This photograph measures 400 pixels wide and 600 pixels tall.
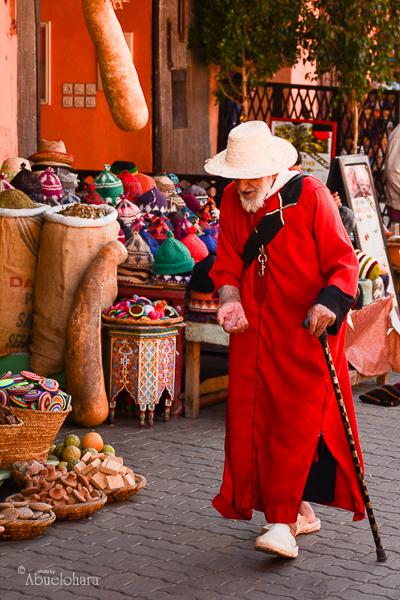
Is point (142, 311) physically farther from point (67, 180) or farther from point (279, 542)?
point (279, 542)

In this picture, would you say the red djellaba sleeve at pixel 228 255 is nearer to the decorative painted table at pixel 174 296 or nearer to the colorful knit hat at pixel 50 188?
the decorative painted table at pixel 174 296

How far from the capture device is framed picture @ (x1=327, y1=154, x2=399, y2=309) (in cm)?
945

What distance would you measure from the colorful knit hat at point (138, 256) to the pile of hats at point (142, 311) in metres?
0.27

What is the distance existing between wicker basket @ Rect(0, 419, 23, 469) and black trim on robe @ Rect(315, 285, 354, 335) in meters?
1.72

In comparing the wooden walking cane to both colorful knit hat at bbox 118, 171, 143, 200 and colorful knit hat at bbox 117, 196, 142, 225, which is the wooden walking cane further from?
colorful knit hat at bbox 118, 171, 143, 200

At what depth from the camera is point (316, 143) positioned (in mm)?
12133

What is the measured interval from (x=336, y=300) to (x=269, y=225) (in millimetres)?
456

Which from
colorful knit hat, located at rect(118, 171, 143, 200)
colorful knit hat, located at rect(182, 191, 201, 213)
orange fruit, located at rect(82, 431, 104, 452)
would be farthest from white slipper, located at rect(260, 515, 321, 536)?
colorful knit hat, located at rect(182, 191, 201, 213)

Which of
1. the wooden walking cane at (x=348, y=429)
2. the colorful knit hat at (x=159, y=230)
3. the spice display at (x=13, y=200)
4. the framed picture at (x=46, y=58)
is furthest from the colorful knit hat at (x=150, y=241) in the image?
the framed picture at (x=46, y=58)

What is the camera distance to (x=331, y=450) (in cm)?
510

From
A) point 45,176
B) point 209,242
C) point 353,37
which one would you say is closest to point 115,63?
point 45,176

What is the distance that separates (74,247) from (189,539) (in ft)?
8.14

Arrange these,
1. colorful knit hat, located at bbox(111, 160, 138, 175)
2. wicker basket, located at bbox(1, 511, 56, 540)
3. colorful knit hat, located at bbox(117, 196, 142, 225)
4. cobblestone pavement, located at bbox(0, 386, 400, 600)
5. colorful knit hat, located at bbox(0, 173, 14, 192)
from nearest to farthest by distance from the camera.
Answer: cobblestone pavement, located at bbox(0, 386, 400, 600), wicker basket, located at bbox(1, 511, 56, 540), colorful knit hat, located at bbox(0, 173, 14, 192), colorful knit hat, located at bbox(117, 196, 142, 225), colorful knit hat, located at bbox(111, 160, 138, 175)

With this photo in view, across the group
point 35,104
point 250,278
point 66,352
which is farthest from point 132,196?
point 250,278
